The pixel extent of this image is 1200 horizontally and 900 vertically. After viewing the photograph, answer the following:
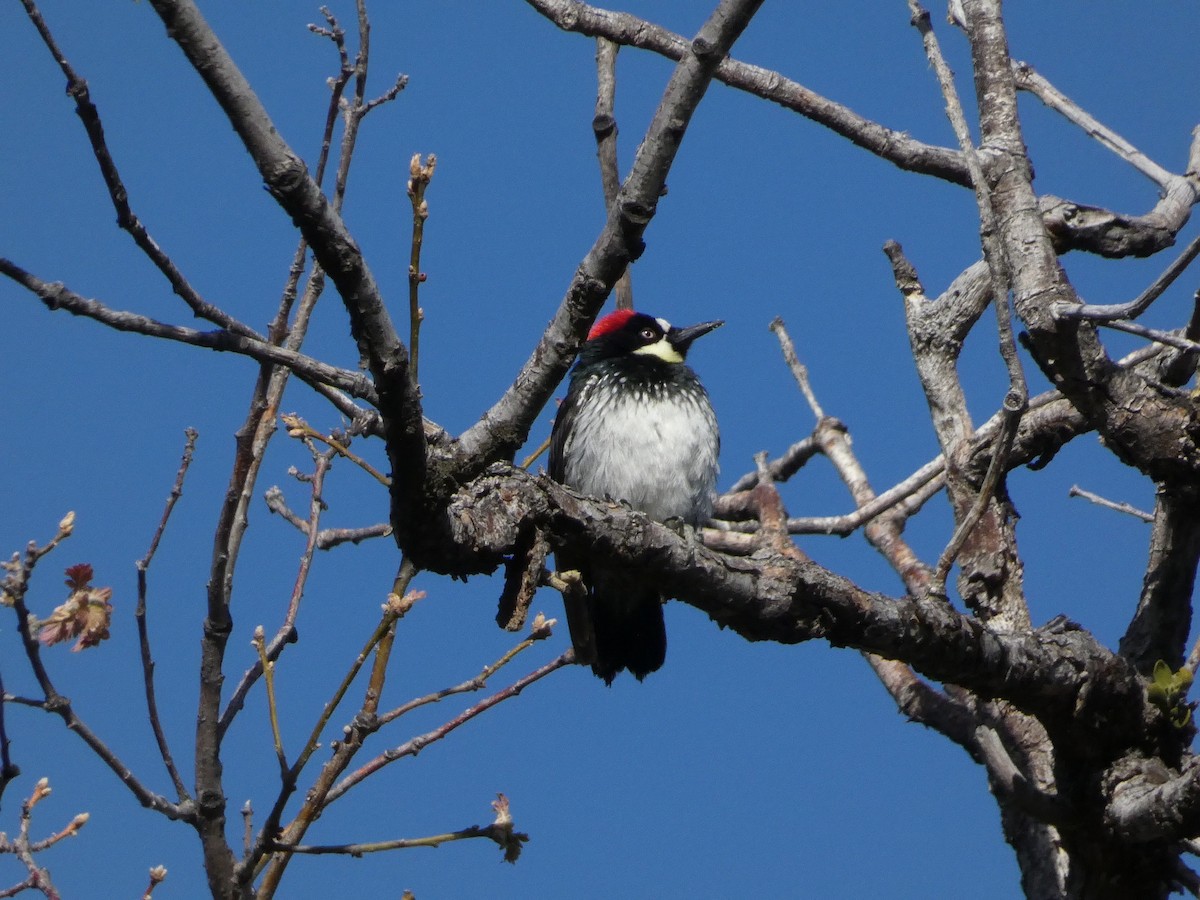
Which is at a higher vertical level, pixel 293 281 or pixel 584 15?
pixel 584 15

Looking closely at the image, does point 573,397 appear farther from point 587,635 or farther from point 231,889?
point 231,889

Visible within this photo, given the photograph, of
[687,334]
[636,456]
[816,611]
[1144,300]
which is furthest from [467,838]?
[687,334]

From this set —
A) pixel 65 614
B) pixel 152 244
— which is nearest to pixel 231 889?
pixel 65 614

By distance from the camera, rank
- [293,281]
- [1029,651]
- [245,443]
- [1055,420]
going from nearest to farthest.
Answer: [245,443] < [293,281] < [1029,651] < [1055,420]

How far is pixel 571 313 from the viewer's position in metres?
2.58

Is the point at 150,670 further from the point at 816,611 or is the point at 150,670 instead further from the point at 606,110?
the point at 606,110

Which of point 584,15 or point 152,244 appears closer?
point 152,244

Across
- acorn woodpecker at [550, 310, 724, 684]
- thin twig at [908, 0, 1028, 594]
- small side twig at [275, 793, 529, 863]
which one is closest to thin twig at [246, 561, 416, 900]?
small side twig at [275, 793, 529, 863]

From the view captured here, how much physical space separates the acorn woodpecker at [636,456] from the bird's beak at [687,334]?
0.32 meters

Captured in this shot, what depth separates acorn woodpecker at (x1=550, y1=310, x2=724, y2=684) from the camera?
5066 millimetres

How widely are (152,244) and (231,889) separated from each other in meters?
1.25

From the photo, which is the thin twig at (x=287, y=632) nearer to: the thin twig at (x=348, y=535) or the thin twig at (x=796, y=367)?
the thin twig at (x=348, y=535)

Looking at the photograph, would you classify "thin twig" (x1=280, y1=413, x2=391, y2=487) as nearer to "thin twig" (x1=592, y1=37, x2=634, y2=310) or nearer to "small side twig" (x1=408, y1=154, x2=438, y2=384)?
→ "small side twig" (x1=408, y1=154, x2=438, y2=384)

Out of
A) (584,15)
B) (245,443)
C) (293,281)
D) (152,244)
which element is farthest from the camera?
(584,15)
